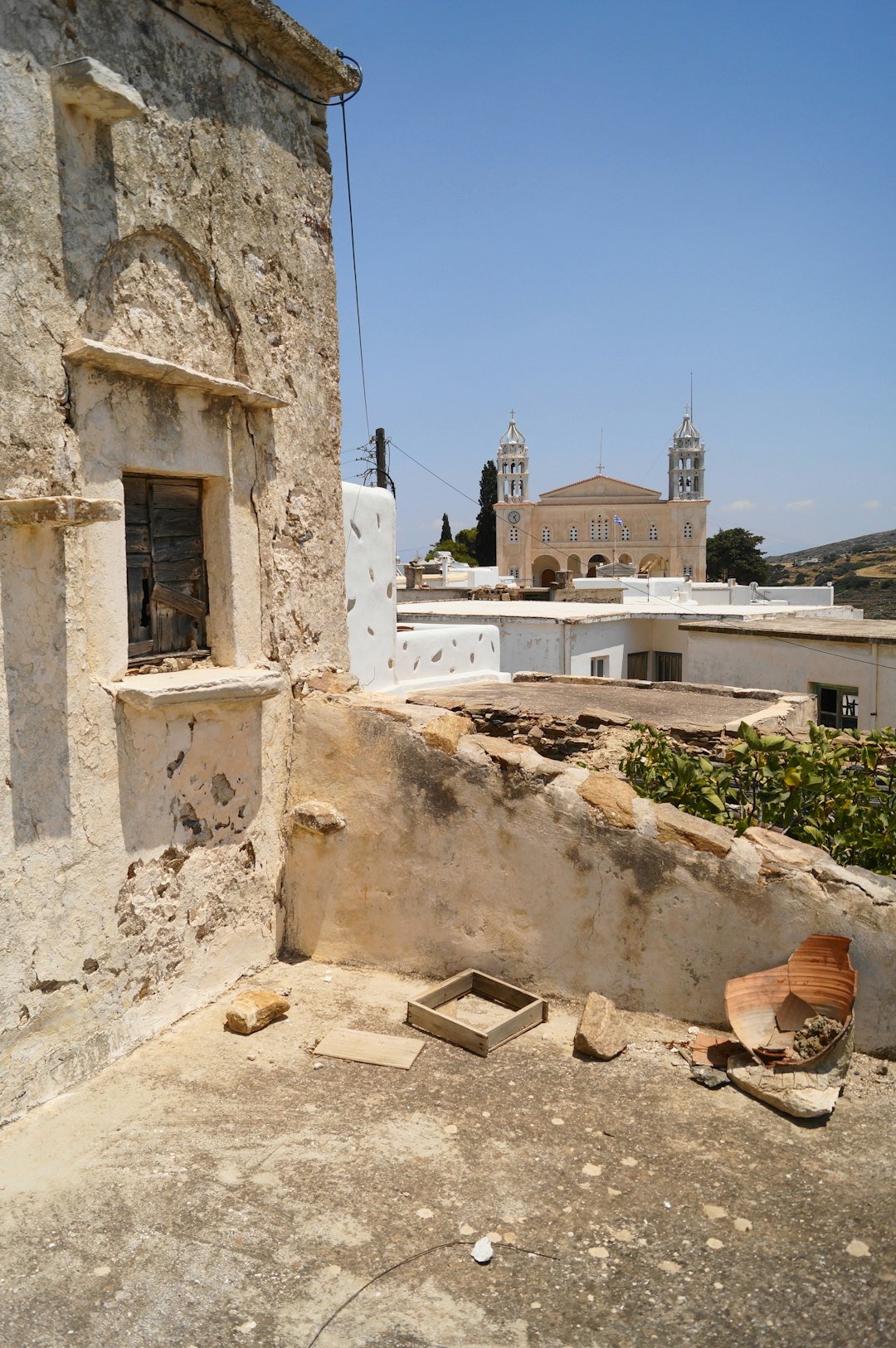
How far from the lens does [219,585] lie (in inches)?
229

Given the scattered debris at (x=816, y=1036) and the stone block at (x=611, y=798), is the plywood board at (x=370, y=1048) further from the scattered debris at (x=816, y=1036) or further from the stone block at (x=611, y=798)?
the scattered debris at (x=816, y=1036)

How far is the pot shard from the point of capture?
4691 millimetres

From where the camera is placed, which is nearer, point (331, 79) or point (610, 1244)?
point (610, 1244)

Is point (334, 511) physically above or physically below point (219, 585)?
above

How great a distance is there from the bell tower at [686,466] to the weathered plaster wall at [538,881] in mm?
68989

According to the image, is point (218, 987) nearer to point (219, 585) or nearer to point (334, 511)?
point (219, 585)

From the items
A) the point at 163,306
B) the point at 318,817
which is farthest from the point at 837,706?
the point at 163,306

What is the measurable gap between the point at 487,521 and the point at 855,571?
1165 inches

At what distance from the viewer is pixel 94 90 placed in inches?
177

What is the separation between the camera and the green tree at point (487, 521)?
69750 millimetres

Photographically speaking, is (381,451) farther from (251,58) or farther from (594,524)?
(594,524)

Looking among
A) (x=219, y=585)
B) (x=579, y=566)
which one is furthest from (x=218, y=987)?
(x=579, y=566)

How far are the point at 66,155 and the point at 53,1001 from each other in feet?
13.5

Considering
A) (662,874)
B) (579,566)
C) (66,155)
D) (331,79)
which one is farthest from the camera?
(579,566)
